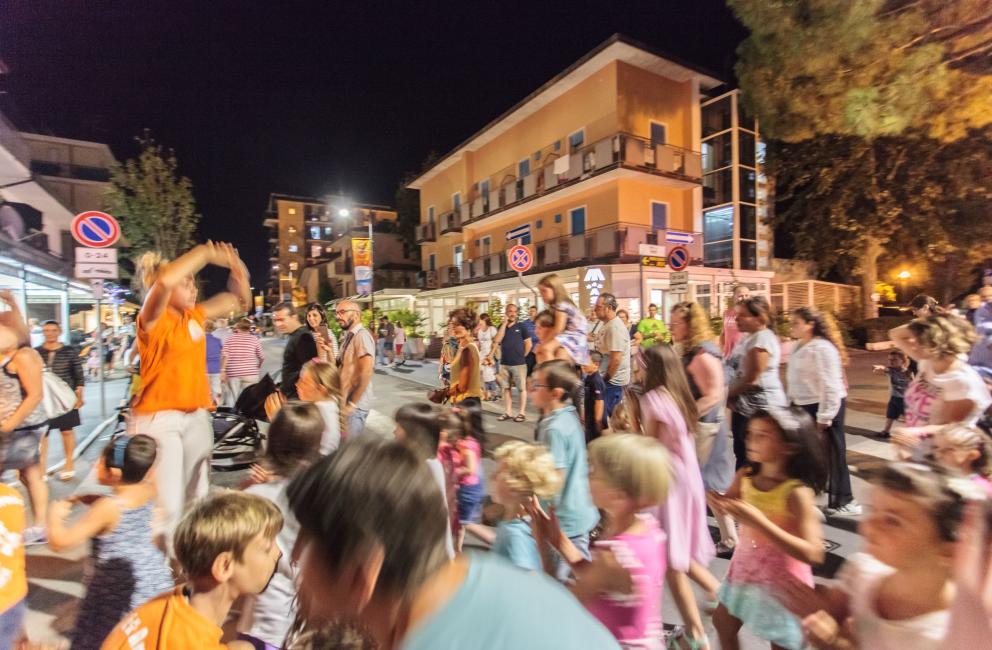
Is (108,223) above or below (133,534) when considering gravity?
above

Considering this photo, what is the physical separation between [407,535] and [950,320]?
4130 mm

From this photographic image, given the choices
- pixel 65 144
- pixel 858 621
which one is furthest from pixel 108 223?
pixel 65 144

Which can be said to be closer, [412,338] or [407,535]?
[407,535]

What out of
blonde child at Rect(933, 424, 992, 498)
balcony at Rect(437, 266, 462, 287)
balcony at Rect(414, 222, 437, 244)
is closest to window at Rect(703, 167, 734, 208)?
balcony at Rect(437, 266, 462, 287)

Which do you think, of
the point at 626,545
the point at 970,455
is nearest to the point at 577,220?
the point at 970,455

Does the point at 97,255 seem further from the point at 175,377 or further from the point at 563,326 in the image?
the point at 563,326

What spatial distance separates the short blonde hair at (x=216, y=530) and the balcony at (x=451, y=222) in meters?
26.9

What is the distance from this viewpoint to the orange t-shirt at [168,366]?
128 inches

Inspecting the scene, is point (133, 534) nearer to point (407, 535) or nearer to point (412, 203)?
point (407, 535)

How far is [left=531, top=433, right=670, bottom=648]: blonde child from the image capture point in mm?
1845

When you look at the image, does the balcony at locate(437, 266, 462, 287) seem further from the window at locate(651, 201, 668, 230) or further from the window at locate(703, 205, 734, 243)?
the window at locate(703, 205, 734, 243)

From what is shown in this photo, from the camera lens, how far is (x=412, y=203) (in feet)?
128

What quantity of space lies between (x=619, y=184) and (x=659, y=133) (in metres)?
3.23

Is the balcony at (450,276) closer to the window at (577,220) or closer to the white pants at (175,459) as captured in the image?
the window at (577,220)
